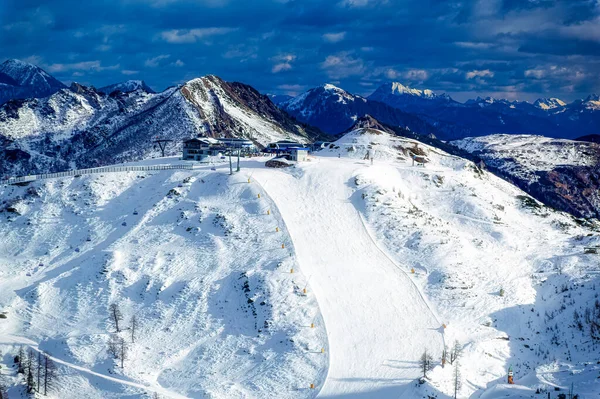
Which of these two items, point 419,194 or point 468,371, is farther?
point 419,194

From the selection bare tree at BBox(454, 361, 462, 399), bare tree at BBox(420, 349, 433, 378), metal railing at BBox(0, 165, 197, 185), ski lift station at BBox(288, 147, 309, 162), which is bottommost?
bare tree at BBox(454, 361, 462, 399)

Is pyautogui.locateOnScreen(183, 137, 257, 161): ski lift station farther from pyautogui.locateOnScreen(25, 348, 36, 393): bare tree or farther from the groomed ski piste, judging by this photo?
pyautogui.locateOnScreen(25, 348, 36, 393): bare tree

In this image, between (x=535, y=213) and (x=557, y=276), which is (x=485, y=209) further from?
(x=557, y=276)

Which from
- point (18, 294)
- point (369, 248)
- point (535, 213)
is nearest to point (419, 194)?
point (535, 213)

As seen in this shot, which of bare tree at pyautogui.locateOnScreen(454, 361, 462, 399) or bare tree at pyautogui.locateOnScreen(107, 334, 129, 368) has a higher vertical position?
bare tree at pyautogui.locateOnScreen(107, 334, 129, 368)

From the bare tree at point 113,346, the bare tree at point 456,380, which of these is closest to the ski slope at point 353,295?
the bare tree at point 456,380

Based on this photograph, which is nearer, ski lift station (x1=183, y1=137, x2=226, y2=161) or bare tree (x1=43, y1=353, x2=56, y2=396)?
bare tree (x1=43, y1=353, x2=56, y2=396)

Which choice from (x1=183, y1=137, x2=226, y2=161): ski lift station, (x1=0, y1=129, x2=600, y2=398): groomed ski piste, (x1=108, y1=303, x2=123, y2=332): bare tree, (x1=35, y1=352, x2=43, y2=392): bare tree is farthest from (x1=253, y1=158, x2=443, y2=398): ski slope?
(x1=35, y1=352, x2=43, y2=392): bare tree

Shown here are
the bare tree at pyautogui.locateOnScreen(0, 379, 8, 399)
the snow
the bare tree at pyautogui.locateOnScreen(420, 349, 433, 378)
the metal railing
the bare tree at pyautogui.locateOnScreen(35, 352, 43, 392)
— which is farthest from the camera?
the metal railing
